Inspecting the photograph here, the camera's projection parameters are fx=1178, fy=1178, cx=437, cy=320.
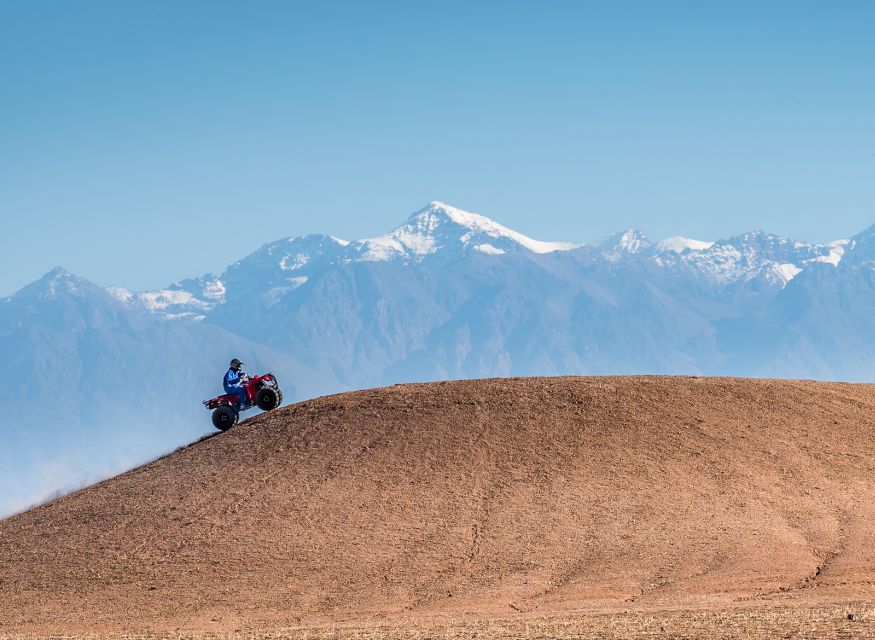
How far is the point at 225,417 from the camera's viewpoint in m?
51.3

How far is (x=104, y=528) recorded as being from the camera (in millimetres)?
42750

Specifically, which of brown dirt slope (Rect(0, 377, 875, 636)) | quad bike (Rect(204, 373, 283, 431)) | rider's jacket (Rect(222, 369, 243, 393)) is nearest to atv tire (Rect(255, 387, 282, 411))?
quad bike (Rect(204, 373, 283, 431))

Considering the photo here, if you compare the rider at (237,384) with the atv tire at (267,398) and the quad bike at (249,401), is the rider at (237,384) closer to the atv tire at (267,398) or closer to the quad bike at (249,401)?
the quad bike at (249,401)

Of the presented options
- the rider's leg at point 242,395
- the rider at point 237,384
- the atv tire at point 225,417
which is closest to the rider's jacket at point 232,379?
the rider at point 237,384

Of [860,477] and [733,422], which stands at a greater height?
[733,422]

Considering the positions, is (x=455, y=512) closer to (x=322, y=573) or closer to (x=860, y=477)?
(x=322, y=573)

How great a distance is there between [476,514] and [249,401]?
14634mm

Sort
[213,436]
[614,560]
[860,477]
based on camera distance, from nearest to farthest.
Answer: [614,560]
[860,477]
[213,436]

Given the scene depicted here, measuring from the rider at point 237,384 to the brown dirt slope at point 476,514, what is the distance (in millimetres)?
1192

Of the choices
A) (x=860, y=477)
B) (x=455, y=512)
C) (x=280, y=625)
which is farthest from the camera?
(x=860, y=477)

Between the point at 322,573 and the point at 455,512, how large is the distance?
581cm

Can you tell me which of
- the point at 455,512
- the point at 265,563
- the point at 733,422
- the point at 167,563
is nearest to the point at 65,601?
the point at 167,563

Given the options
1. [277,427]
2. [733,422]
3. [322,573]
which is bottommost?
[322,573]

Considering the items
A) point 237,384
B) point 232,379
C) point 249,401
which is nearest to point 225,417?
point 249,401
